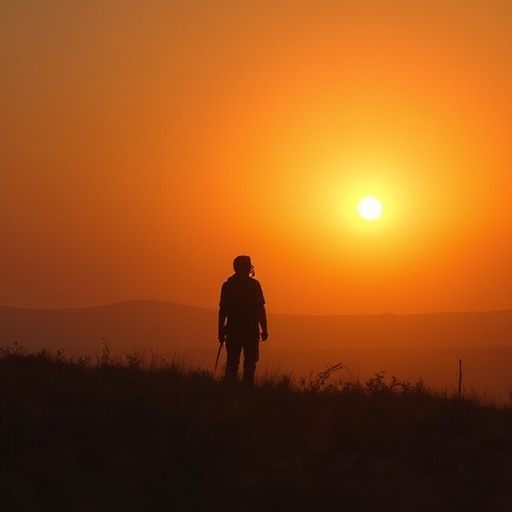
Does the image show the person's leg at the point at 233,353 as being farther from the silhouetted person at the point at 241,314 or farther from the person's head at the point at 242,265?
the person's head at the point at 242,265

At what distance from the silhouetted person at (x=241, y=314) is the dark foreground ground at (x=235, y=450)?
308 centimetres

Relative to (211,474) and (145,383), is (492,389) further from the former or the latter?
(211,474)

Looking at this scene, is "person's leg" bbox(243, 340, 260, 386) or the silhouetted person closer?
"person's leg" bbox(243, 340, 260, 386)

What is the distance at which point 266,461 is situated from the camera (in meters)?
11.2

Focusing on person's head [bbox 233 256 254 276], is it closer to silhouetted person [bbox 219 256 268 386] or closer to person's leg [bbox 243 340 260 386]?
silhouetted person [bbox 219 256 268 386]

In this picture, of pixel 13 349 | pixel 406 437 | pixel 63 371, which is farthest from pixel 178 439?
pixel 13 349

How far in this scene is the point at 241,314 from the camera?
17000mm

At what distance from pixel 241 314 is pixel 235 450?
574cm

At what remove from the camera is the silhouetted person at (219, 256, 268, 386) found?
1697 cm

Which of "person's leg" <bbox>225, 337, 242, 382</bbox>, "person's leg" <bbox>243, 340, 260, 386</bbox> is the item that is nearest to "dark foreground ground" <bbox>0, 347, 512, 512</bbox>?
"person's leg" <bbox>243, 340, 260, 386</bbox>

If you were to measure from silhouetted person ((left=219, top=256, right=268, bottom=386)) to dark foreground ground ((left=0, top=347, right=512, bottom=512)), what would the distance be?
308 centimetres

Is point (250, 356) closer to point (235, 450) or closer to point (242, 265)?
point (242, 265)

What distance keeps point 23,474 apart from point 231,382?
16.5 ft

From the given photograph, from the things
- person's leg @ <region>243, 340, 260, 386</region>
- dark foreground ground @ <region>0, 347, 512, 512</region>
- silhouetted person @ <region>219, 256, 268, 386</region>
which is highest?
silhouetted person @ <region>219, 256, 268, 386</region>
